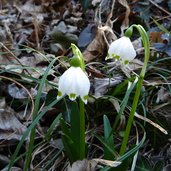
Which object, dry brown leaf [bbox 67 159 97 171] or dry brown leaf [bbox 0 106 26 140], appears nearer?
dry brown leaf [bbox 67 159 97 171]

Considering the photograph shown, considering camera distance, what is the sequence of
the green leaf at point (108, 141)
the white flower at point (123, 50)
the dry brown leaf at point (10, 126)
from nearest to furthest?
the white flower at point (123, 50) → the green leaf at point (108, 141) → the dry brown leaf at point (10, 126)

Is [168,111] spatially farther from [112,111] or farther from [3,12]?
[3,12]

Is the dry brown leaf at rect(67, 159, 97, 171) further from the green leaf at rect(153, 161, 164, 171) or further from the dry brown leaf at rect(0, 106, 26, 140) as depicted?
the dry brown leaf at rect(0, 106, 26, 140)

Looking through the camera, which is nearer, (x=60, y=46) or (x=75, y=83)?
(x=75, y=83)

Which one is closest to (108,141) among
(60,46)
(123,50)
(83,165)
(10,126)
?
(83,165)

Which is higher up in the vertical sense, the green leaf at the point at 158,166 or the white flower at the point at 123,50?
the white flower at the point at 123,50

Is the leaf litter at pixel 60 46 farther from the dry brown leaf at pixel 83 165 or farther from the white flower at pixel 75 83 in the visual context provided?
the white flower at pixel 75 83

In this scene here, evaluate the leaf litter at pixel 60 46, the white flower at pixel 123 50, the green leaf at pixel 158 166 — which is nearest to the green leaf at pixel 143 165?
the green leaf at pixel 158 166

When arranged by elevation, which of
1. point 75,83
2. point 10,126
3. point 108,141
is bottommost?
point 10,126

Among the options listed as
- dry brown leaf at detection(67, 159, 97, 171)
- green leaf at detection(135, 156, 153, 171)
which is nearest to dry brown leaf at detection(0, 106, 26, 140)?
dry brown leaf at detection(67, 159, 97, 171)

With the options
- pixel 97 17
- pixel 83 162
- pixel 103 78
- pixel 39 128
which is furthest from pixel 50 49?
pixel 83 162

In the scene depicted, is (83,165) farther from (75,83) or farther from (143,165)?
(75,83)
